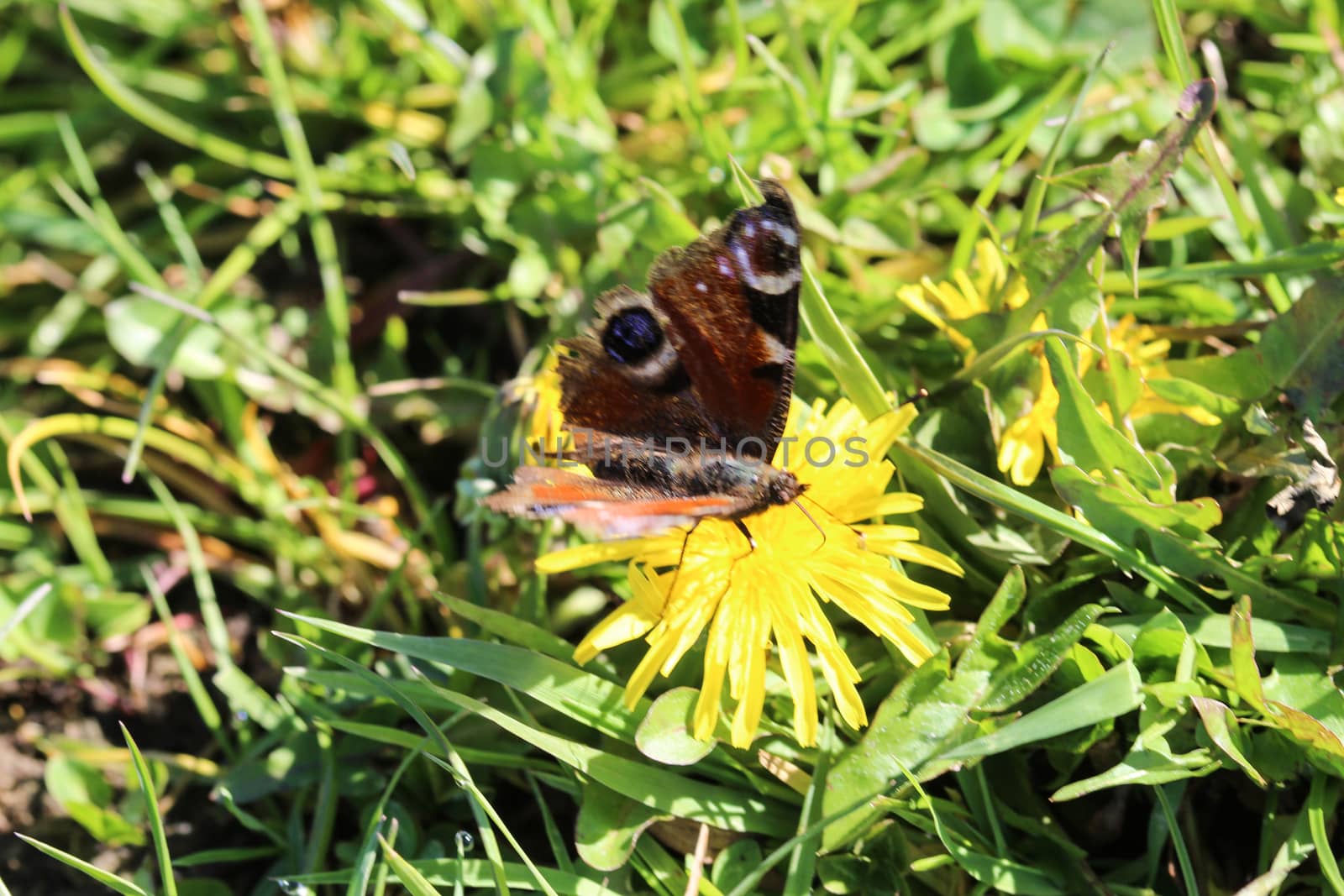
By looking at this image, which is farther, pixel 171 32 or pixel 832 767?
pixel 171 32

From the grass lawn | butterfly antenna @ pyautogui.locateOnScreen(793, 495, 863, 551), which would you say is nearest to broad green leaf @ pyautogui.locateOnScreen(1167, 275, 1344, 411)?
the grass lawn

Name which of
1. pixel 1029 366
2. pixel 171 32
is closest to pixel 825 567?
pixel 1029 366

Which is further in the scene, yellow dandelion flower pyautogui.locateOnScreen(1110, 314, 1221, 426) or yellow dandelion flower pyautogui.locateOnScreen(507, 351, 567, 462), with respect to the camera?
yellow dandelion flower pyautogui.locateOnScreen(507, 351, 567, 462)

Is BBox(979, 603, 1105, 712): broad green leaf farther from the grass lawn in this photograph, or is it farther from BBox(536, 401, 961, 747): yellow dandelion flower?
BBox(536, 401, 961, 747): yellow dandelion flower

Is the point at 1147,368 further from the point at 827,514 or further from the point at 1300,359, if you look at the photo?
the point at 827,514

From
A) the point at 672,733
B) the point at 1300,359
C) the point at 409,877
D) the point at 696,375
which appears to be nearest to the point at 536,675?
the point at 672,733

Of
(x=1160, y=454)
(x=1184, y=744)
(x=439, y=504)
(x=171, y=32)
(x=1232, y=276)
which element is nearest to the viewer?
(x=1184, y=744)

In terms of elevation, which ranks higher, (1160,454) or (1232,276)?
(1232,276)

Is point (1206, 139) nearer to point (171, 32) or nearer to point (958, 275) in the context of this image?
point (958, 275)
